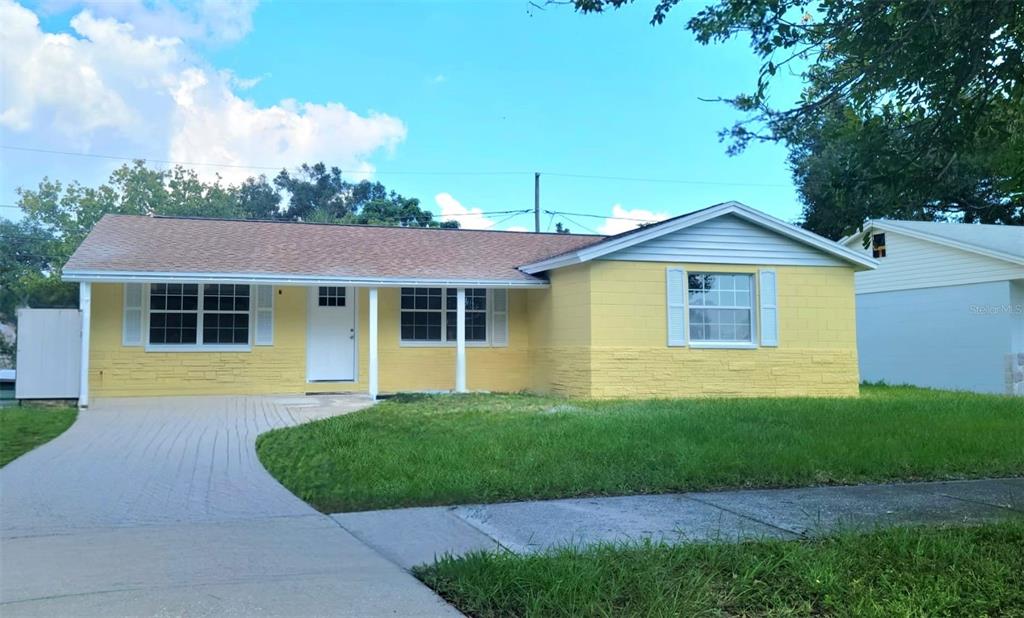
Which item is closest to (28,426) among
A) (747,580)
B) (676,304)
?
(747,580)

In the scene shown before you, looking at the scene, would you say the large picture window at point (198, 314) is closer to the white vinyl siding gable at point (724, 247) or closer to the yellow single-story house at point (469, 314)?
the yellow single-story house at point (469, 314)

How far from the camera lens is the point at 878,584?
454 cm

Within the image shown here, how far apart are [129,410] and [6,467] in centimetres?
507

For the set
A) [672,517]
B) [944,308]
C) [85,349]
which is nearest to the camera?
[672,517]

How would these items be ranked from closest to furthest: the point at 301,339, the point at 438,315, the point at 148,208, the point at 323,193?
the point at 301,339 < the point at 438,315 < the point at 148,208 < the point at 323,193

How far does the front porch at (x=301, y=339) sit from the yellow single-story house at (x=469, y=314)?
0.09 ft

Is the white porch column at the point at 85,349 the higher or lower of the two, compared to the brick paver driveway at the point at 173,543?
higher

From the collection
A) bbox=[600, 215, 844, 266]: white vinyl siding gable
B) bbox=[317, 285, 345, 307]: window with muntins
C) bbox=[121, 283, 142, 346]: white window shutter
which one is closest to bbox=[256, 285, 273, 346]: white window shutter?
bbox=[317, 285, 345, 307]: window with muntins

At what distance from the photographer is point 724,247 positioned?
15422mm

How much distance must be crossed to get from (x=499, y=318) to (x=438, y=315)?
4.60 feet

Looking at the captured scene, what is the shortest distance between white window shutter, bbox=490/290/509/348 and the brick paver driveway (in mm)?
8492

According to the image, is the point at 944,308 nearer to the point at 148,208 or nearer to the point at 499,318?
the point at 499,318

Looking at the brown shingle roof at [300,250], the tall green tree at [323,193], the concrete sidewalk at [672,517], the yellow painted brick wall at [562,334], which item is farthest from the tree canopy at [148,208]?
the concrete sidewalk at [672,517]

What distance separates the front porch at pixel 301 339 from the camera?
1504cm
